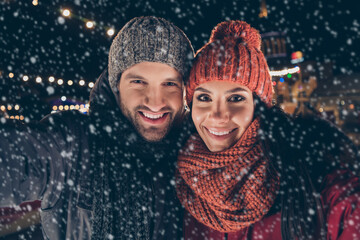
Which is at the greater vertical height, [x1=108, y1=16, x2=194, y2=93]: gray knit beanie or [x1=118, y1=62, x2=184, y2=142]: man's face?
[x1=108, y1=16, x2=194, y2=93]: gray knit beanie

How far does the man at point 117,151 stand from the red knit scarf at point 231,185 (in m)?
0.19

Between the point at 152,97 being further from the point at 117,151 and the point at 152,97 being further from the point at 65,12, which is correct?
the point at 65,12

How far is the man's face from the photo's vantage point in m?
1.95

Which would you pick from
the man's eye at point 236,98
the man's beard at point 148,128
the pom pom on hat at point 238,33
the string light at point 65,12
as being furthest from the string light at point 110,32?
the man's eye at point 236,98

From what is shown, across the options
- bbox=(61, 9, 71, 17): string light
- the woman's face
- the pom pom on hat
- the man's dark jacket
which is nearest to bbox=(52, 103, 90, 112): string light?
bbox=(61, 9, 71, 17): string light

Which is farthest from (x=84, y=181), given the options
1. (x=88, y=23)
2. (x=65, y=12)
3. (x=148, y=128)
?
(x=88, y=23)

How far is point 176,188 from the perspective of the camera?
175cm

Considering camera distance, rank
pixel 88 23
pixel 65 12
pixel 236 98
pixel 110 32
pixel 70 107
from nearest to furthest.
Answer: pixel 236 98, pixel 65 12, pixel 88 23, pixel 110 32, pixel 70 107

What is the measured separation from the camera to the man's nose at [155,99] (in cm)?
193

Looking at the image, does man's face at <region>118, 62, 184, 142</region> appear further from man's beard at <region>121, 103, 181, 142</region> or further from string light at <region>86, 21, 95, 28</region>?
string light at <region>86, 21, 95, 28</region>

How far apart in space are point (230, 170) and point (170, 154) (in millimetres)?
544

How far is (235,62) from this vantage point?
1648 mm

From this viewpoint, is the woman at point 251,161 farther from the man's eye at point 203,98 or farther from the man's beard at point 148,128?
the man's beard at point 148,128

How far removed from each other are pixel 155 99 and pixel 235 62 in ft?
2.15
